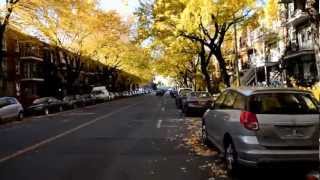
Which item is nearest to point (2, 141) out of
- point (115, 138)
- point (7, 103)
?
point (115, 138)

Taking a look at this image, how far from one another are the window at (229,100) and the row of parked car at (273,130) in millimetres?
500

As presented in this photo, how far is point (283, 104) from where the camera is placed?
31.9 feet

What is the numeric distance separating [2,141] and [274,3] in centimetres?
1027

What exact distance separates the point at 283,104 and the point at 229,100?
166 centimetres

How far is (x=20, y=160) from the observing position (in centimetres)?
1194

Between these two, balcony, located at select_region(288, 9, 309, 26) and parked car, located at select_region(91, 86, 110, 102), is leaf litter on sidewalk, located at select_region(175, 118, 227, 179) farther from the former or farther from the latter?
parked car, located at select_region(91, 86, 110, 102)

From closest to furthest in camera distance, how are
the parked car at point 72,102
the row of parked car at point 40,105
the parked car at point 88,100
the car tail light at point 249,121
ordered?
1. the car tail light at point 249,121
2. the row of parked car at point 40,105
3. the parked car at point 72,102
4. the parked car at point 88,100

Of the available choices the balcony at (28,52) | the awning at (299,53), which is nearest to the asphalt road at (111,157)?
the awning at (299,53)

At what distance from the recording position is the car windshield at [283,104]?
956cm

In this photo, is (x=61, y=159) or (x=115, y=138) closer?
(x=61, y=159)

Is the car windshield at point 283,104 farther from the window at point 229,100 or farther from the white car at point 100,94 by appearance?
the white car at point 100,94

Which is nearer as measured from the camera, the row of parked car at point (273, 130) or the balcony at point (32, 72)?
the row of parked car at point (273, 130)

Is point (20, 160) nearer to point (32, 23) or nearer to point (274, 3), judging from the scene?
point (274, 3)

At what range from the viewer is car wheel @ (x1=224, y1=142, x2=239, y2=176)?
9.73 meters
